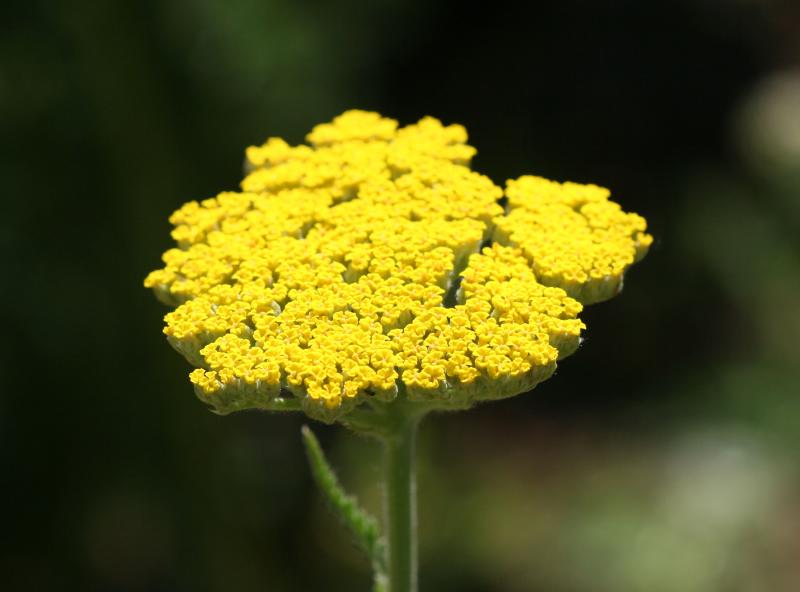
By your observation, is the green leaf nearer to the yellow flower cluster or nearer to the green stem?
the green stem

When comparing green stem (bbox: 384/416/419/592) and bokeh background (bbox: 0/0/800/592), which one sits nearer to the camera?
green stem (bbox: 384/416/419/592)

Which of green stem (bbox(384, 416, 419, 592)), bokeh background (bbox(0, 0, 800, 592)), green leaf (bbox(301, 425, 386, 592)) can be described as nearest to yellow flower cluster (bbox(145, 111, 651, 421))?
green stem (bbox(384, 416, 419, 592))

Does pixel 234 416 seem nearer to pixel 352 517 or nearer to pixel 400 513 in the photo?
pixel 352 517

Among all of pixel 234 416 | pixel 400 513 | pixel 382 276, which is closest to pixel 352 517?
pixel 400 513

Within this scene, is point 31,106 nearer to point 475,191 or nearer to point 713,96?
point 475,191

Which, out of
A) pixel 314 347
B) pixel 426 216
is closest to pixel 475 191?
pixel 426 216
